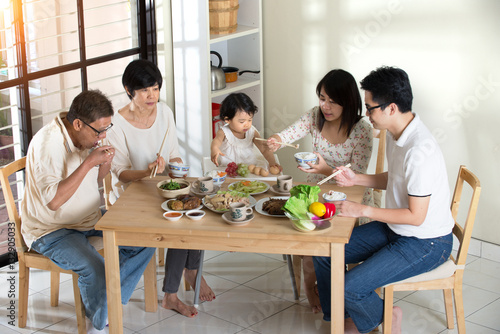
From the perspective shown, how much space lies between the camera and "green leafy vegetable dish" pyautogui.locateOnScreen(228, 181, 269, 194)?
2.90 m

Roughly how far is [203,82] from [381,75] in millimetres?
1548

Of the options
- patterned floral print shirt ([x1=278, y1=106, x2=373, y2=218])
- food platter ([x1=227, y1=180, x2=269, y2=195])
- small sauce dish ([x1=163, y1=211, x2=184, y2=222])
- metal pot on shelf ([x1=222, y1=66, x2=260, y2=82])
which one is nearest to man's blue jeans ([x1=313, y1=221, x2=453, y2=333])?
food platter ([x1=227, y1=180, x2=269, y2=195])

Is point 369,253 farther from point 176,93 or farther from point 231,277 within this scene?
Answer: point 176,93

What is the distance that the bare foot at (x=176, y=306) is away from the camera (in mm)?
3191

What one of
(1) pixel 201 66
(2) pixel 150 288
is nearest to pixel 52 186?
(2) pixel 150 288

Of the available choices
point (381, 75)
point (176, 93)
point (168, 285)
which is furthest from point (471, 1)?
point (168, 285)

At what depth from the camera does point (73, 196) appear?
2.95 m

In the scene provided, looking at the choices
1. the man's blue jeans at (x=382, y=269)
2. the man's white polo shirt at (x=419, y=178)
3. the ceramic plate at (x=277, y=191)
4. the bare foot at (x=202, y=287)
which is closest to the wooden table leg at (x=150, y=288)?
the bare foot at (x=202, y=287)

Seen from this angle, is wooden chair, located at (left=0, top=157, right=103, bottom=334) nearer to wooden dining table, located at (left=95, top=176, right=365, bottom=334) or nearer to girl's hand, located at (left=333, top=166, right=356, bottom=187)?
wooden dining table, located at (left=95, top=176, right=365, bottom=334)

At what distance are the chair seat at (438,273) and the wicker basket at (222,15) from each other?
201cm

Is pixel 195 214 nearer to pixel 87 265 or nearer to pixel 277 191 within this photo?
pixel 277 191

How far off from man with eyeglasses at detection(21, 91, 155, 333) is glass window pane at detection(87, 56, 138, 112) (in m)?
1.07

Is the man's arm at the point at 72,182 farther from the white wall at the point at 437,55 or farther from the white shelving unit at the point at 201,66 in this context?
the white wall at the point at 437,55

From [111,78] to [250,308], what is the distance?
173 cm
